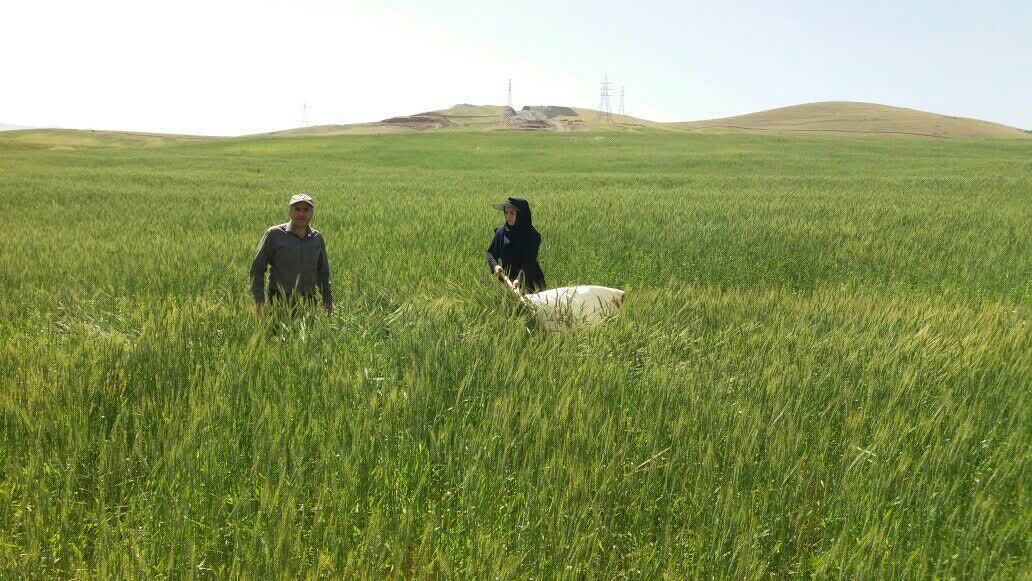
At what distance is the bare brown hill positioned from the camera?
80.4 metres

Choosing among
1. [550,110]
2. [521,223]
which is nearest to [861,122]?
[550,110]

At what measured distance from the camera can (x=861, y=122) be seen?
89.6 m

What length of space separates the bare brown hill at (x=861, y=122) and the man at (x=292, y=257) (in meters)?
86.8

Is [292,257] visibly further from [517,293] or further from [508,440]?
[508,440]

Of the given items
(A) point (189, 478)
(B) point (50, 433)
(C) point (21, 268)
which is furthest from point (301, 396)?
(C) point (21, 268)

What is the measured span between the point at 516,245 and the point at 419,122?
360 feet

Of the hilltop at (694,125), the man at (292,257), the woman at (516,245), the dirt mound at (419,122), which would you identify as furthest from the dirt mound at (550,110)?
the man at (292,257)

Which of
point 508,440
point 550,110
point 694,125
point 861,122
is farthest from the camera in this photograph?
point 550,110

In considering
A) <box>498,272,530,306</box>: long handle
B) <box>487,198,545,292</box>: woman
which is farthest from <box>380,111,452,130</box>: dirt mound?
<box>498,272,530,306</box>: long handle

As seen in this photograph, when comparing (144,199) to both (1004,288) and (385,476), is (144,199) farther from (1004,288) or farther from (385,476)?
(1004,288)

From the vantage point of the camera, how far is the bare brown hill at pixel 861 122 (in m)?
80.4

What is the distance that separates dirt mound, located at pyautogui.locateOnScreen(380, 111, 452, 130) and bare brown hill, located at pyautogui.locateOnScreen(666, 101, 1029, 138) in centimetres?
4190

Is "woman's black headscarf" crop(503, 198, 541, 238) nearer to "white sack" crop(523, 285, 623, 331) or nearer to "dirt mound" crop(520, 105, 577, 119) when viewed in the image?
"white sack" crop(523, 285, 623, 331)

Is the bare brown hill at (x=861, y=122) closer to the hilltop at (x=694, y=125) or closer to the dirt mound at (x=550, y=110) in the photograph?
the hilltop at (x=694, y=125)
